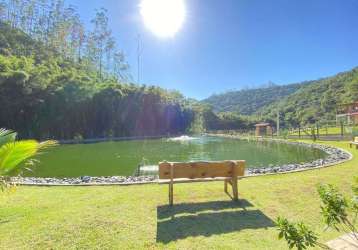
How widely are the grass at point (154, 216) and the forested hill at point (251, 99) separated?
82989mm

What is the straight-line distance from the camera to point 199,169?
13.5 feet

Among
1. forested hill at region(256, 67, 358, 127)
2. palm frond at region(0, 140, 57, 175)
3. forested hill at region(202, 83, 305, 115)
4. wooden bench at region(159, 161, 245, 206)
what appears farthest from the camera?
forested hill at region(202, 83, 305, 115)

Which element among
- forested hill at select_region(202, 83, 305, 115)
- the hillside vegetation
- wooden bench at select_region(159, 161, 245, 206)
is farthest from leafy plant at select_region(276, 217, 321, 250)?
forested hill at select_region(202, 83, 305, 115)

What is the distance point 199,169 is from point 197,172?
6cm

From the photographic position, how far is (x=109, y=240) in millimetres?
2785

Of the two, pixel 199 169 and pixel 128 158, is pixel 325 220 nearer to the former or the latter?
pixel 199 169

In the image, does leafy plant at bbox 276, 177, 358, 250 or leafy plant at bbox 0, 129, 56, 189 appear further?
leafy plant at bbox 0, 129, 56, 189

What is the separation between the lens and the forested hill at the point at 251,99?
88.5 metres

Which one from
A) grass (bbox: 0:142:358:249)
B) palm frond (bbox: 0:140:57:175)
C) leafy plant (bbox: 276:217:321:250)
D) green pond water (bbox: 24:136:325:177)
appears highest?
palm frond (bbox: 0:140:57:175)

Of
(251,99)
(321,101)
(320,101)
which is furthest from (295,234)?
(251,99)

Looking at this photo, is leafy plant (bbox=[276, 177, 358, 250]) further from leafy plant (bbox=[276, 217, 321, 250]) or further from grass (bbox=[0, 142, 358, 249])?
grass (bbox=[0, 142, 358, 249])

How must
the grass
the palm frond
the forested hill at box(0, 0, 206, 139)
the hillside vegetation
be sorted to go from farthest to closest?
the hillside vegetation
the forested hill at box(0, 0, 206, 139)
the grass
the palm frond

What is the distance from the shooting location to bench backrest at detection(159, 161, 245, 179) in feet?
13.2

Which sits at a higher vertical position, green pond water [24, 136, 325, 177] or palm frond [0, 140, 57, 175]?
palm frond [0, 140, 57, 175]
